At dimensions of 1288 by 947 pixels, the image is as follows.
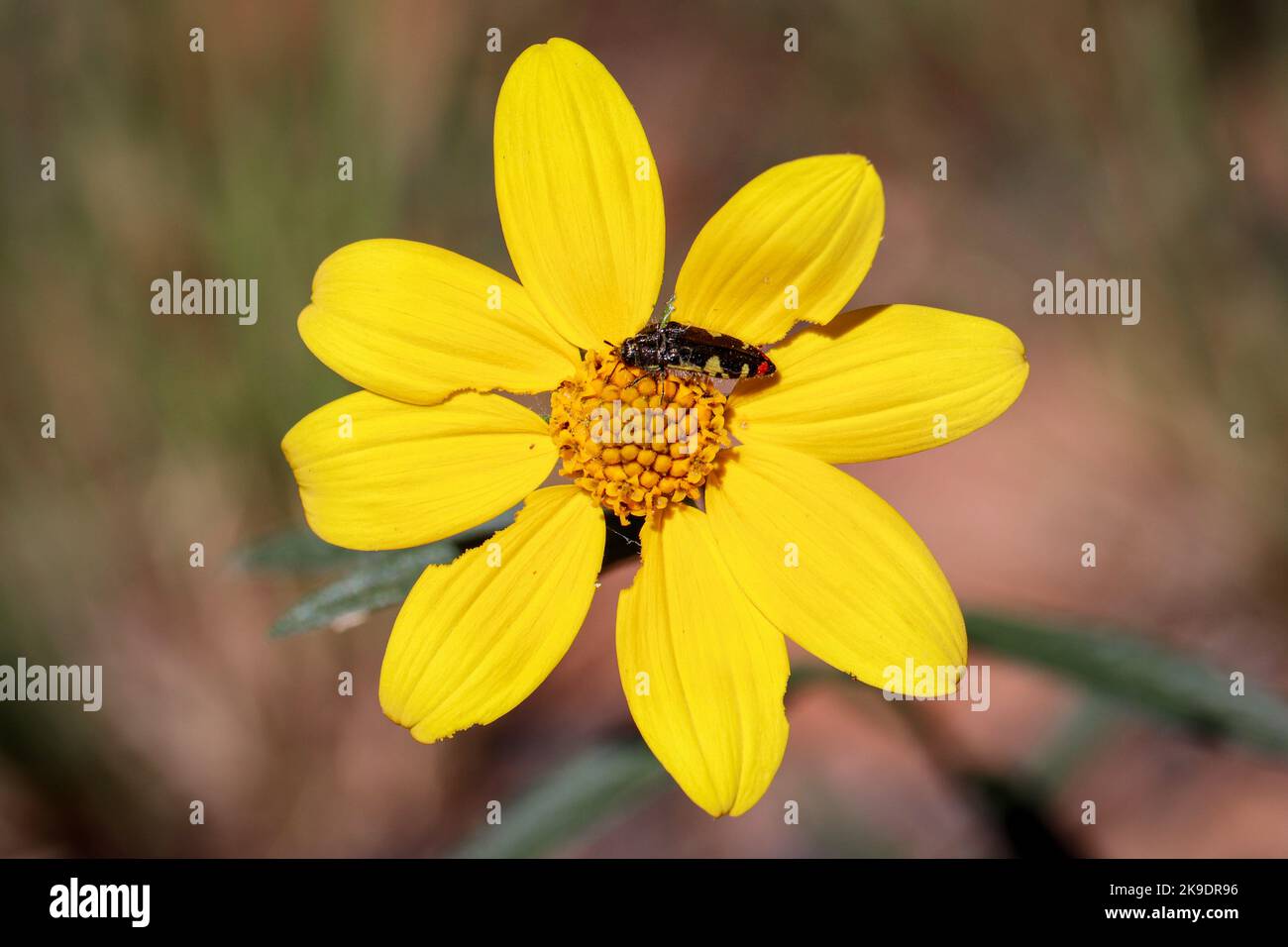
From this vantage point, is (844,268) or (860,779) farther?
(860,779)

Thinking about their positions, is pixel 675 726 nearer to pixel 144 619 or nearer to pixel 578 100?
pixel 578 100

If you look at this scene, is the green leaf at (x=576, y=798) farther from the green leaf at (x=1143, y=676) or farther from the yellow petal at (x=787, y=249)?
the yellow petal at (x=787, y=249)

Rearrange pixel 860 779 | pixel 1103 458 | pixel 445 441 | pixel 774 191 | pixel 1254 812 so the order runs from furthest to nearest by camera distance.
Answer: pixel 1103 458 < pixel 860 779 < pixel 1254 812 < pixel 445 441 < pixel 774 191

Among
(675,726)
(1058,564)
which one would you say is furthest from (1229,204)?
(675,726)

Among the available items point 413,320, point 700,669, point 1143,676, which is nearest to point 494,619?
point 700,669

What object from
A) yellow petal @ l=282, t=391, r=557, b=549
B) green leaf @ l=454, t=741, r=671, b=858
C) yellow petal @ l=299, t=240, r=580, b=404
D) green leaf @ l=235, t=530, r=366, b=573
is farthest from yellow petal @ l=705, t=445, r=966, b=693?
green leaf @ l=235, t=530, r=366, b=573

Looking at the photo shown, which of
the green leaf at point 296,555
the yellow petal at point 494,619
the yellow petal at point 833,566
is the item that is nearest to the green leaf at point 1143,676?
the yellow petal at point 833,566
